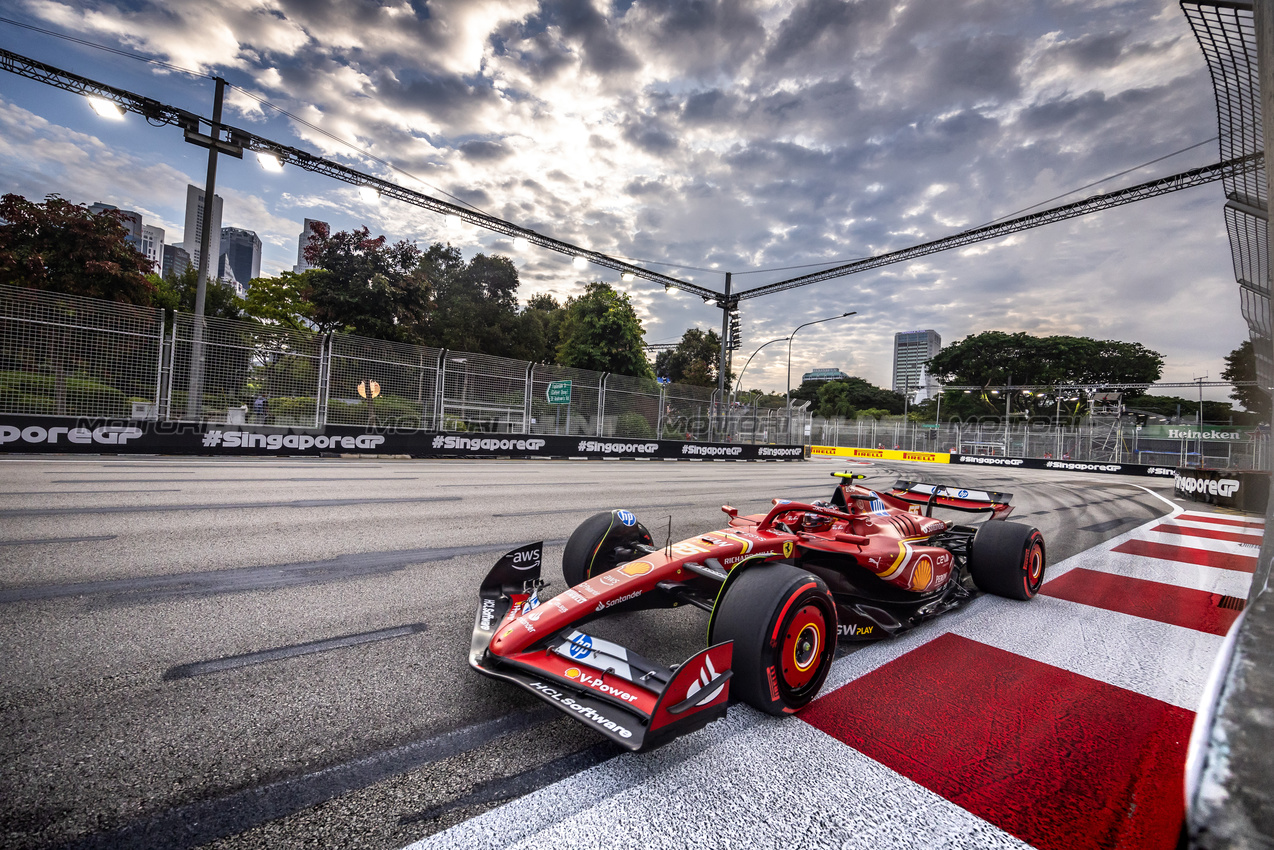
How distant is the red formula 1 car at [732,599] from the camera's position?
198 centimetres

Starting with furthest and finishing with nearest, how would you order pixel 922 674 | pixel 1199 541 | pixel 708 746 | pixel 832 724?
pixel 1199 541 → pixel 922 674 → pixel 832 724 → pixel 708 746

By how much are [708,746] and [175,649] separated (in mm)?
2474

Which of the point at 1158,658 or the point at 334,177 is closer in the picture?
the point at 1158,658

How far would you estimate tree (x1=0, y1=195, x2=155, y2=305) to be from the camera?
64.3ft

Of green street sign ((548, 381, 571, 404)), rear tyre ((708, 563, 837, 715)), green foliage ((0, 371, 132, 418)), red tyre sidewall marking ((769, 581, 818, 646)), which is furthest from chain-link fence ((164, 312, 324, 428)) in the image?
red tyre sidewall marking ((769, 581, 818, 646))

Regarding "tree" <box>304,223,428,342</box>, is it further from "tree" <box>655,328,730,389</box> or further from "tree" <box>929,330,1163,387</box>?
"tree" <box>929,330,1163,387</box>

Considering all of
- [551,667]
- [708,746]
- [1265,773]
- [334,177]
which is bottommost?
[708,746]

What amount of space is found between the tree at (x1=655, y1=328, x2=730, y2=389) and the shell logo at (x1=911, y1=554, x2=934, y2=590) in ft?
173

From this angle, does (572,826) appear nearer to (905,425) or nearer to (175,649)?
(175,649)

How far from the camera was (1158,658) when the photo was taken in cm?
308

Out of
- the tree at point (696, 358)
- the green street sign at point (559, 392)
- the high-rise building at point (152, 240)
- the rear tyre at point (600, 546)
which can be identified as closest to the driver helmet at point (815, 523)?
the rear tyre at point (600, 546)

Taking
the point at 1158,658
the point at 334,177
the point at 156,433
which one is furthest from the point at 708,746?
the point at 334,177

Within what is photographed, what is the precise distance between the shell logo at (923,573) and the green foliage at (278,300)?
3816 centimetres

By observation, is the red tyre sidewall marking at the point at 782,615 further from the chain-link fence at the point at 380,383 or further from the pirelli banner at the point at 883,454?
the pirelli banner at the point at 883,454
